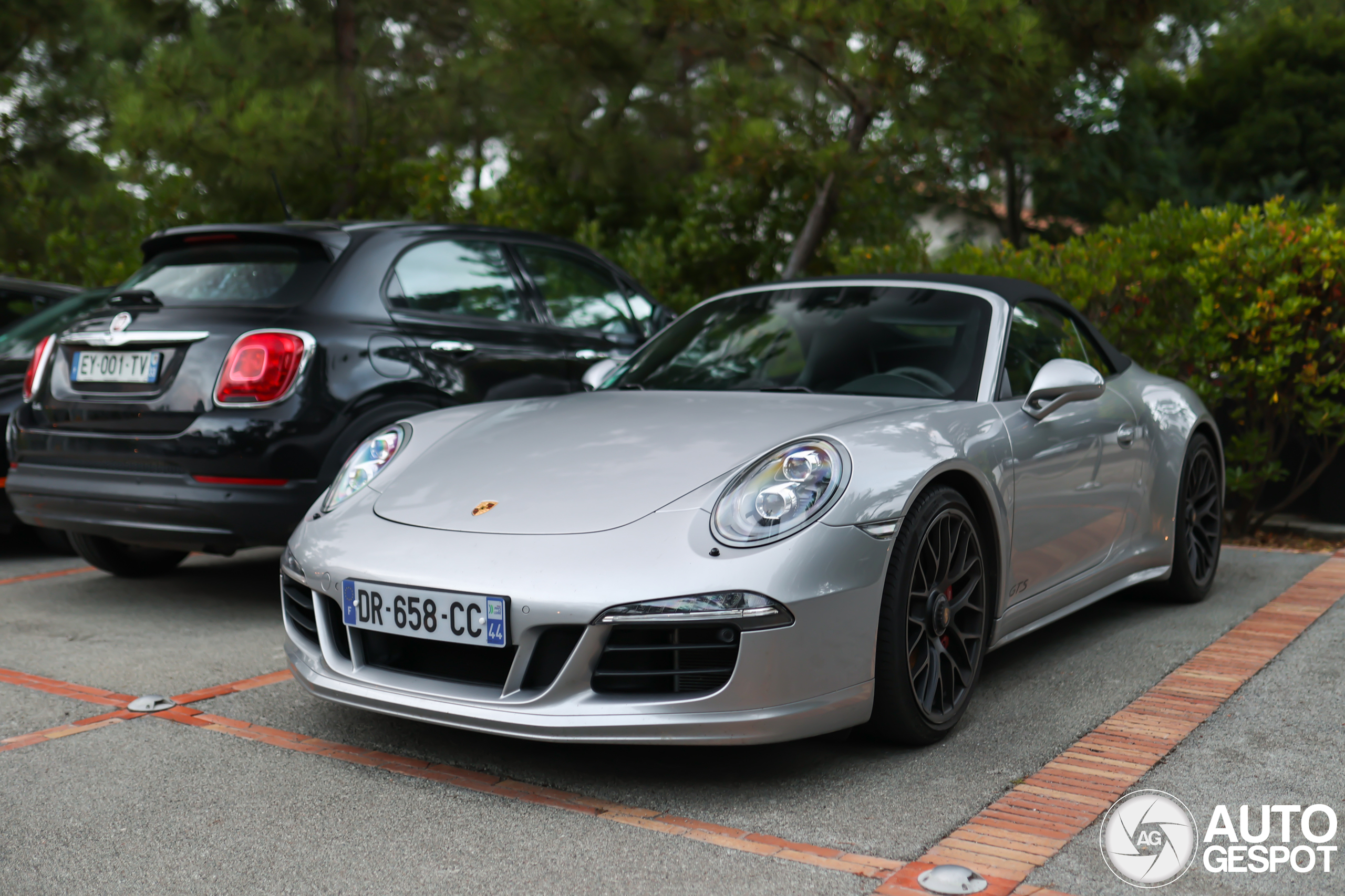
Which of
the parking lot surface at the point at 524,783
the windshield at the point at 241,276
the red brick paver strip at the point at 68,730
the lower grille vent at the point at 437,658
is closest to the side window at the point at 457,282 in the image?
the windshield at the point at 241,276

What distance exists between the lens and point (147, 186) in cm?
1006

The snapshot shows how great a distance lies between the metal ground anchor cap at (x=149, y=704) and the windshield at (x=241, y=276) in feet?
5.34

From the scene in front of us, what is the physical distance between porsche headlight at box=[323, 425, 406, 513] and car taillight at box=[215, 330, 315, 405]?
2.57ft

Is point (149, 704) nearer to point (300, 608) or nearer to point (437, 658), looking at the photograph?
point (300, 608)

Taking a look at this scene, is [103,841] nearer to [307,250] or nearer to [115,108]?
[307,250]

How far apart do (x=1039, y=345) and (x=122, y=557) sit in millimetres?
3921

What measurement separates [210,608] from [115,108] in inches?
228

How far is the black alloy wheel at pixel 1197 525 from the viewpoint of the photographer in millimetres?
4828

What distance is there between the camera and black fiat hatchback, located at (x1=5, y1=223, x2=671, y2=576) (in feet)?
14.4

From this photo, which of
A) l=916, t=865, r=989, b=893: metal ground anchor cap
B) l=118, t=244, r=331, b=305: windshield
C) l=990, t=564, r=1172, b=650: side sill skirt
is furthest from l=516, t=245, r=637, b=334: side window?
l=916, t=865, r=989, b=893: metal ground anchor cap

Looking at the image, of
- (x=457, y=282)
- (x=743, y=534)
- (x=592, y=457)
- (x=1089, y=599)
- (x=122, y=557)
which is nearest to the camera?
(x=743, y=534)

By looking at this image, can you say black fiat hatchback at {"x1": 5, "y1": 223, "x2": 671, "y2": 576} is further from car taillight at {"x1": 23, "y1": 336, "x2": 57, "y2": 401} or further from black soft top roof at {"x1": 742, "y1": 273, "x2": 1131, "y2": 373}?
black soft top roof at {"x1": 742, "y1": 273, "x2": 1131, "y2": 373}

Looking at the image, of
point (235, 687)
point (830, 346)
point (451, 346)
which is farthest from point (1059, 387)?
point (235, 687)

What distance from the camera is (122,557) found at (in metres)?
5.48
